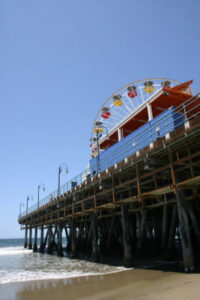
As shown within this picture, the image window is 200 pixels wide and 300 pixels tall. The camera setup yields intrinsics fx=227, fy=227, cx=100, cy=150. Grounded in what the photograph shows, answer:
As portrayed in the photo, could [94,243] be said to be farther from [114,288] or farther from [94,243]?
[114,288]

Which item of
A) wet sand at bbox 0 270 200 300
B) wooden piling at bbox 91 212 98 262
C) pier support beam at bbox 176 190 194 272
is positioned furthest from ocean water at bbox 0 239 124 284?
pier support beam at bbox 176 190 194 272

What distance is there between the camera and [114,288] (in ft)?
30.3

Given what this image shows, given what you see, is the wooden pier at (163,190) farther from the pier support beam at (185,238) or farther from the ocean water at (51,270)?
the ocean water at (51,270)

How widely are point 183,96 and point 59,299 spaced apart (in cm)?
1848

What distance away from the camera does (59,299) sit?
845cm

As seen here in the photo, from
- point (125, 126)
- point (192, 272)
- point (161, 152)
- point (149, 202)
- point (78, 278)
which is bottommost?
point (78, 278)

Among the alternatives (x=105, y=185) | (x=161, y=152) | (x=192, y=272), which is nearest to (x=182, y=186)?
(x=161, y=152)

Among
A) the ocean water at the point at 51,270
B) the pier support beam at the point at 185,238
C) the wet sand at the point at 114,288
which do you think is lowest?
the ocean water at the point at 51,270

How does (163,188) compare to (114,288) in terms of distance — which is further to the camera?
(163,188)

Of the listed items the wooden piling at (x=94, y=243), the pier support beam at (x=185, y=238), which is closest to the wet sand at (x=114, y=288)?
the pier support beam at (x=185, y=238)

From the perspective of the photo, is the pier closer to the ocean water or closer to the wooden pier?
the wooden pier

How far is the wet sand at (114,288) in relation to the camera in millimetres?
7629

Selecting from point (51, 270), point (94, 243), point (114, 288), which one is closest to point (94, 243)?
point (94, 243)

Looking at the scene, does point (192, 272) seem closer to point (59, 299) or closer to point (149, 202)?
point (59, 299)
